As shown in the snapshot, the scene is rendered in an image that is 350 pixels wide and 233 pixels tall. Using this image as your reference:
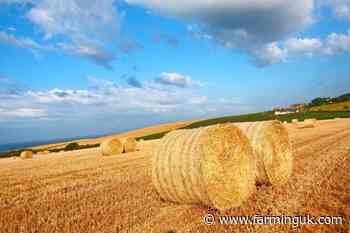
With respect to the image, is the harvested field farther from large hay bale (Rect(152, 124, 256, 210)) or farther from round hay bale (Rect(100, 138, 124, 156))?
round hay bale (Rect(100, 138, 124, 156))

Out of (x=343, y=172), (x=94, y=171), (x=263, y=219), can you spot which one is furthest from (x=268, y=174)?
(x=94, y=171)

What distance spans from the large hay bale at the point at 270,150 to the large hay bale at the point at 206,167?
1.96 feet

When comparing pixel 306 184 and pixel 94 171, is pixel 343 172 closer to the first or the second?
pixel 306 184

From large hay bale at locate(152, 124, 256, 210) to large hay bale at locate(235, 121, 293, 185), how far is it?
60cm

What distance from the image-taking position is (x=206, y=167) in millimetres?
6977

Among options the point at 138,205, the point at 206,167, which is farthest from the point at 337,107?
the point at 138,205

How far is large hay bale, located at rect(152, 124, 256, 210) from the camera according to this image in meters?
6.95

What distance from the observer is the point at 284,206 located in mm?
6500

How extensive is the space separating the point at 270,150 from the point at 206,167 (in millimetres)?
2561

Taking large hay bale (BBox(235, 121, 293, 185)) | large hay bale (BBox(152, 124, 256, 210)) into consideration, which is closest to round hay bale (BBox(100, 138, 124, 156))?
large hay bale (BBox(235, 121, 293, 185))

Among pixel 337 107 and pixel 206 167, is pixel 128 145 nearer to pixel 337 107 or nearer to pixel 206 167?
pixel 206 167

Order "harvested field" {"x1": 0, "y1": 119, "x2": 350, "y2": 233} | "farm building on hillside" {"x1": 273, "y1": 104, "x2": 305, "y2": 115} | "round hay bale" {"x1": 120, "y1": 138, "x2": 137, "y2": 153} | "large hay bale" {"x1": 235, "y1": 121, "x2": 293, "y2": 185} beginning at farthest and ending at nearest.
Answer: "farm building on hillside" {"x1": 273, "y1": 104, "x2": 305, "y2": 115} → "round hay bale" {"x1": 120, "y1": 138, "x2": 137, "y2": 153} → "large hay bale" {"x1": 235, "y1": 121, "x2": 293, "y2": 185} → "harvested field" {"x1": 0, "y1": 119, "x2": 350, "y2": 233}

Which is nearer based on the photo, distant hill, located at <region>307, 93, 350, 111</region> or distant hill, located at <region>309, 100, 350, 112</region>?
distant hill, located at <region>309, 100, 350, 112</region>

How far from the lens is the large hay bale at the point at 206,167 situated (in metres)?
6.95
